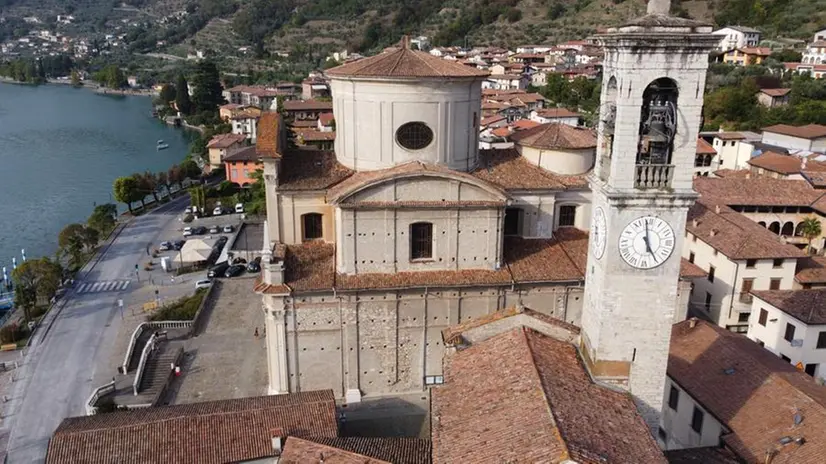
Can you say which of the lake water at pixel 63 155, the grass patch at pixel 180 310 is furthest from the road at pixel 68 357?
the lake water at pixel 63 155

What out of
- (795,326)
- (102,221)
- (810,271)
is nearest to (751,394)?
(795,326)

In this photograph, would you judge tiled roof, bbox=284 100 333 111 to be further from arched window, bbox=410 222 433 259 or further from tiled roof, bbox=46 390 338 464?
tiled roof, bbox=46 390 338 464

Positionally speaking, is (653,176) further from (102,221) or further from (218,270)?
(102,221)

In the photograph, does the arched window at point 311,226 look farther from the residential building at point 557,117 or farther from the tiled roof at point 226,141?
the tiled roof at point 226,141

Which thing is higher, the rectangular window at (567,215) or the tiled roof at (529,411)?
the rectangular window at (567,215)

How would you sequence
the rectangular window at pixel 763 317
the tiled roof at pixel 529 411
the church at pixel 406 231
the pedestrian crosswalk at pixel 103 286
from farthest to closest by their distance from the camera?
the pedestrian crosswalk at pixel 103 286 → the rectangular window at pixel 763 317 → the church at pixel 406 231 → the tiled roof at pixel 529 411

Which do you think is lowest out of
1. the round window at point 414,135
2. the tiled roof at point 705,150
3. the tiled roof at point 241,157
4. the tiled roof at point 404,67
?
the tiled roof at point 241,157
